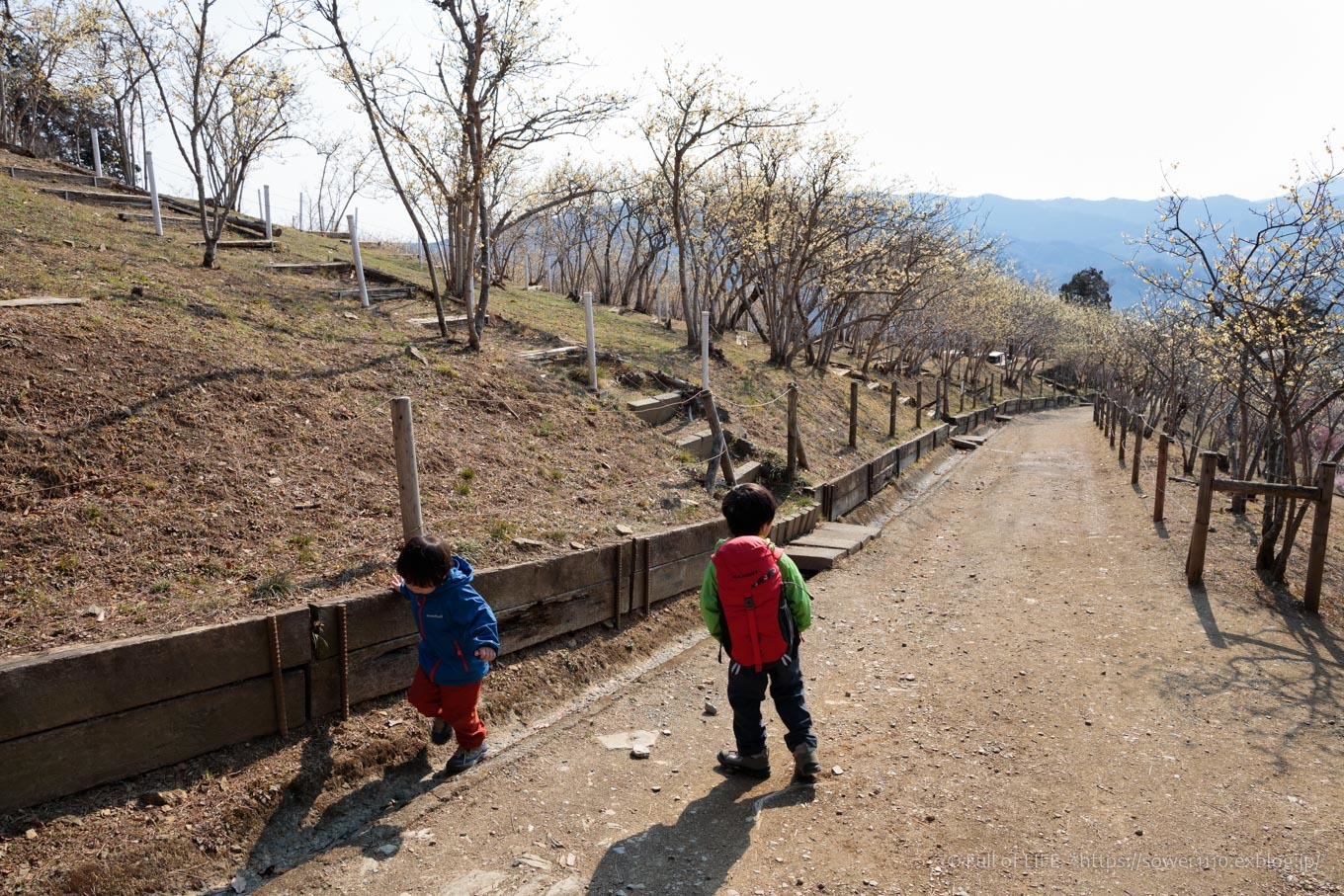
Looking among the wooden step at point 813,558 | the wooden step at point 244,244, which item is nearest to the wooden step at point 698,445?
the wooden step at point 813,558

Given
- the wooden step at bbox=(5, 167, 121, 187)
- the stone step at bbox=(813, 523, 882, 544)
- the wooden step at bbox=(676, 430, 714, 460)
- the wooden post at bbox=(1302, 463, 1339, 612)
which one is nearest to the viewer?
the wooden post at bbox=(1302, 463, 1339, 612)

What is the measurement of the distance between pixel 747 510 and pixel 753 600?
463 mm

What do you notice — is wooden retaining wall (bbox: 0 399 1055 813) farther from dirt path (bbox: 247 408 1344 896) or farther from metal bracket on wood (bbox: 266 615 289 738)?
dirt path (bbox: 247 408 1344 896)

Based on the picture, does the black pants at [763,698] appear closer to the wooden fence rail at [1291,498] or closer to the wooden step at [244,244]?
the wooden fence rail at [1291,498]

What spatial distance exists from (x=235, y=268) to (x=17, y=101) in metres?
20.9

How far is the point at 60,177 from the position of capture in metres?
16.2

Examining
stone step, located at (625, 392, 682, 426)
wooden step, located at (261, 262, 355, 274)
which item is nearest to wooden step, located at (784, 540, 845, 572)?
stone step, located at (625, 392, 682, 426)

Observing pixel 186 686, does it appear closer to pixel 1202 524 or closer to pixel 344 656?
pixel 344 656

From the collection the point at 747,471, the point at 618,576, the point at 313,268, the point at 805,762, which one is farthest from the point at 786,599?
the point at 313,268

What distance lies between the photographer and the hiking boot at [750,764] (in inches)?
171

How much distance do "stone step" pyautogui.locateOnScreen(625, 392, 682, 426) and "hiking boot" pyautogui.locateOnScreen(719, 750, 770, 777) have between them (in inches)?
262

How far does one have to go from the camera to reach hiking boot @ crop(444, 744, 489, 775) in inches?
173

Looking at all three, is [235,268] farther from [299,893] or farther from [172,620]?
[299,893]

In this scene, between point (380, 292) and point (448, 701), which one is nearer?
point (448, 701)
